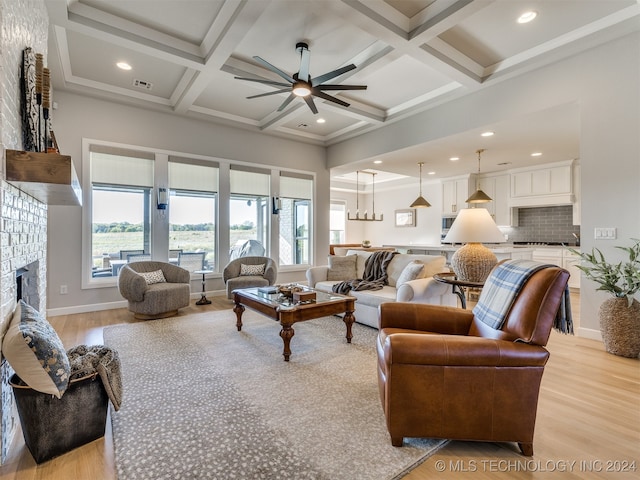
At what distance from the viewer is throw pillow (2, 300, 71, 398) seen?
152 cm

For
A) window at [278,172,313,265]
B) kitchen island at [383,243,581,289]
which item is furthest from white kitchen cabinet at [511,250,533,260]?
window at [278,172,313,265]

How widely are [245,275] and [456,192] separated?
6020 millimetres

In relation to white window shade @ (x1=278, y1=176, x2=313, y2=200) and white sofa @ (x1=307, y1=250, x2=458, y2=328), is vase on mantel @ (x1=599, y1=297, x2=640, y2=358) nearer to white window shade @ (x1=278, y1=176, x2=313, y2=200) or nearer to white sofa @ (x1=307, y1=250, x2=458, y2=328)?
white sofa @ (x1=307, y1=250, x2=458, y2=328)

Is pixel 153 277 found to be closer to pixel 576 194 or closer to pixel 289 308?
pixel 289 308

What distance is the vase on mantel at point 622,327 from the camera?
2887mm

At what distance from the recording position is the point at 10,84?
181 centimetres

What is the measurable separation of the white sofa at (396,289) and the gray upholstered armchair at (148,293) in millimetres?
1844

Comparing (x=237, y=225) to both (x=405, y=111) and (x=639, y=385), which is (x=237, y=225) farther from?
(x=639, y=385)

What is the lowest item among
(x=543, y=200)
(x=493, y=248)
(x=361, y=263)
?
(x=361, y=263)

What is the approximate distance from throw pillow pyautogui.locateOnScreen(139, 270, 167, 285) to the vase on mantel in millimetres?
5297

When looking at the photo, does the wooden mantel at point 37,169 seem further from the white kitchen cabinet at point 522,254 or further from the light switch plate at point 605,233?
the white kitchen cabinet at point 522,254

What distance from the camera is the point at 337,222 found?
37.1ft

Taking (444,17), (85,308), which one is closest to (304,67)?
(444,17)

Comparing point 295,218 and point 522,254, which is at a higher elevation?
point 295,218
